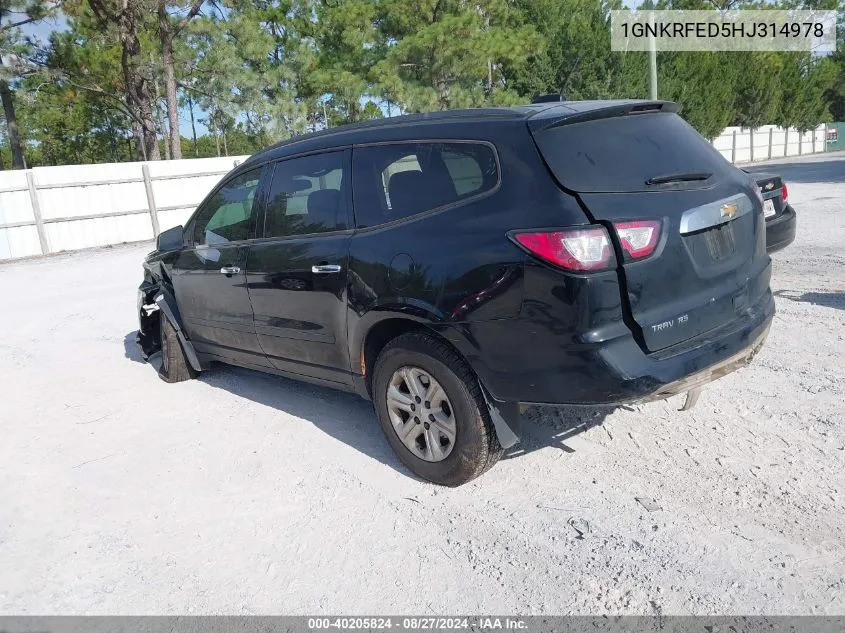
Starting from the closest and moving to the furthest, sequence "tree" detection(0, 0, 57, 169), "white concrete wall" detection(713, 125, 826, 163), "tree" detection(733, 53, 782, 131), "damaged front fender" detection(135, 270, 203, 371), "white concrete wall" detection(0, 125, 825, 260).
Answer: "damaged front fender" detection(135, 270, 203, 371), "white concrete wall" detection(0, 125, 825, 260), "tree" detection(0, 0, 57, 169), "white concrete wall" detection(713, 125, 826, 163), "tree" detection(733, 53, 782, 131)

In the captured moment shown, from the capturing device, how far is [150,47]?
85.7 ft

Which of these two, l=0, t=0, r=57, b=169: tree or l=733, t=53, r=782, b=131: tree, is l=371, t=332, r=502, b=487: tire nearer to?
l=0, t=0, r=57, b=169: tree

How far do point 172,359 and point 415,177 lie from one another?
3083 mm

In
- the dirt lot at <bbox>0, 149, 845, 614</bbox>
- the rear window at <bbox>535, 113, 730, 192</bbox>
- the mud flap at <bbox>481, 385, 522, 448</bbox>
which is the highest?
the rear window at <bbox>535, 113, 730, 192</bbox>

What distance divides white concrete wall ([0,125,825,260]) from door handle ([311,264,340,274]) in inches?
591

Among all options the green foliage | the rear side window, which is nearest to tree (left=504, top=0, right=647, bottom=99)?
the green foliage

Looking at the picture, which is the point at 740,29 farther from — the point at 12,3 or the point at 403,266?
the point at 403,266

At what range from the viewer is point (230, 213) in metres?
4.96

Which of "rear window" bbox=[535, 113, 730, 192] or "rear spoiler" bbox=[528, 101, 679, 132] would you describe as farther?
"rear spoiler" bbox=[528, 101, 679, 132]

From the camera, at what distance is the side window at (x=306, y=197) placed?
4004 mm

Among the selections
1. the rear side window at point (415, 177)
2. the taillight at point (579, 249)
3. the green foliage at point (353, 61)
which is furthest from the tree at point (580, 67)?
the taillight at point (579, 249)

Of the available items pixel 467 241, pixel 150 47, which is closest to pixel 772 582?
pixel 467 241

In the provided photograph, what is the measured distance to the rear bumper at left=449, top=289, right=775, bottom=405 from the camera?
294 centimetres

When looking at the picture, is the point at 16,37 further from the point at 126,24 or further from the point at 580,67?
the point at 580,67
